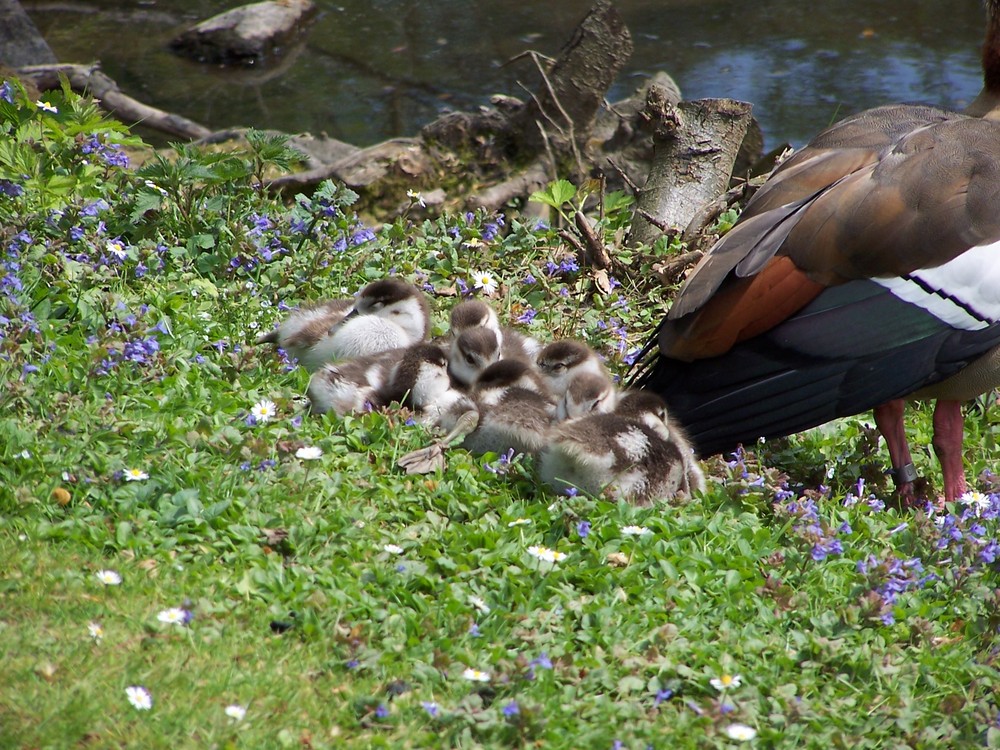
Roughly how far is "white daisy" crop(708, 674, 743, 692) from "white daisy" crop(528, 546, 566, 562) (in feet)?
2.29

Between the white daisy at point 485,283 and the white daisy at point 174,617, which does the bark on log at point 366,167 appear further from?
the white daisy at point 174,617

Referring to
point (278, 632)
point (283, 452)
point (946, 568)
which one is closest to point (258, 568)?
point (278, 632)

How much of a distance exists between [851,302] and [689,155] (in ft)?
9.14

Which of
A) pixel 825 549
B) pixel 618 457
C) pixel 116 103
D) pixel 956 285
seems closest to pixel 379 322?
pixel 618 457

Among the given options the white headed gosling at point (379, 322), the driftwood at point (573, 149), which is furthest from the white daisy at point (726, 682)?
the driftwood at point (573, 149)

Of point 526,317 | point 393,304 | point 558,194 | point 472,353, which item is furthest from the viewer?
point 558,194

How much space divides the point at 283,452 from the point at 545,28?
1074 centimetres

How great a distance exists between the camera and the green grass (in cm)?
325

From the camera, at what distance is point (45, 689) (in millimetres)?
3092

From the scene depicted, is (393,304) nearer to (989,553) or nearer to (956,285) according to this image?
(956,285)

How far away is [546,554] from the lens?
395cm

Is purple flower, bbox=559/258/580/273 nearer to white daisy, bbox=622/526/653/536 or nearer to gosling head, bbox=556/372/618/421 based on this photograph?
gosling head, bbox=556/372/618/421

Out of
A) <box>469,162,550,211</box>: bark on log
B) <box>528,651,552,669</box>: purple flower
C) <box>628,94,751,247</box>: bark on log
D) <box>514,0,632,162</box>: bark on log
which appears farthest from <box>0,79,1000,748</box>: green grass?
<box>514,0,632,162</box>: bark on log

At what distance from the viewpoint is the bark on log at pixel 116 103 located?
10188mm
